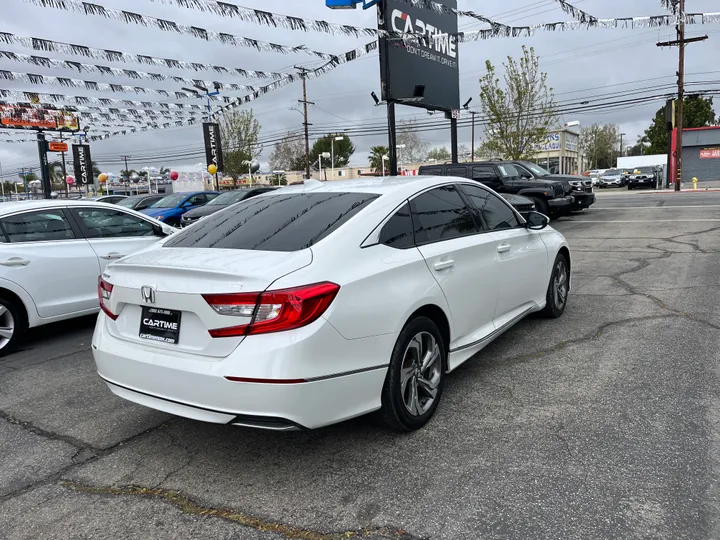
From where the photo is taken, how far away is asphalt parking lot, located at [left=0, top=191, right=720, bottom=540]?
250 centimetres

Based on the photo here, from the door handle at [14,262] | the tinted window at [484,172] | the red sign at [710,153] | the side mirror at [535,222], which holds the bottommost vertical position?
the door handle at [14,262]

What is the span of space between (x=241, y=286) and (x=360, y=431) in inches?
52.3

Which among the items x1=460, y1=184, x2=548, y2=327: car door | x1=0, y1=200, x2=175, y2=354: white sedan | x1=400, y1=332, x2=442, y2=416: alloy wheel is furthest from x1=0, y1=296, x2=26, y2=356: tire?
x1=460, y1=184, x2=548, y2=327: car door

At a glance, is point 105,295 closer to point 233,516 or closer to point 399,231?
point 233,516

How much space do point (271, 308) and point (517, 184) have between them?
1311 centimetres

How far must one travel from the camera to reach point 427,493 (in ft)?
8.87

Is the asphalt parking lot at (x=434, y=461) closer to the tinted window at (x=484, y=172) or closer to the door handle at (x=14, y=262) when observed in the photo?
the door handle at (x=14, y=262)

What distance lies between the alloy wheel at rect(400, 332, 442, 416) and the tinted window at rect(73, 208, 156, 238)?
4.52 m

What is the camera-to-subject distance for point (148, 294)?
295 centimetres

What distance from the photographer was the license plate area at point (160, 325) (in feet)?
9.40

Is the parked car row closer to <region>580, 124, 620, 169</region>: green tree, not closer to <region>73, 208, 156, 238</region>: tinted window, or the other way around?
<region>73, 208, 156, 238</region>: tinted window

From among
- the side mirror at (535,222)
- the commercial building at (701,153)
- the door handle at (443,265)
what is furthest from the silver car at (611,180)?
the door handle at (443,265)

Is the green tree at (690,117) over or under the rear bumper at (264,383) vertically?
over

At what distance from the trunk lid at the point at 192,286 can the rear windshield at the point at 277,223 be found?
0.17 metres
